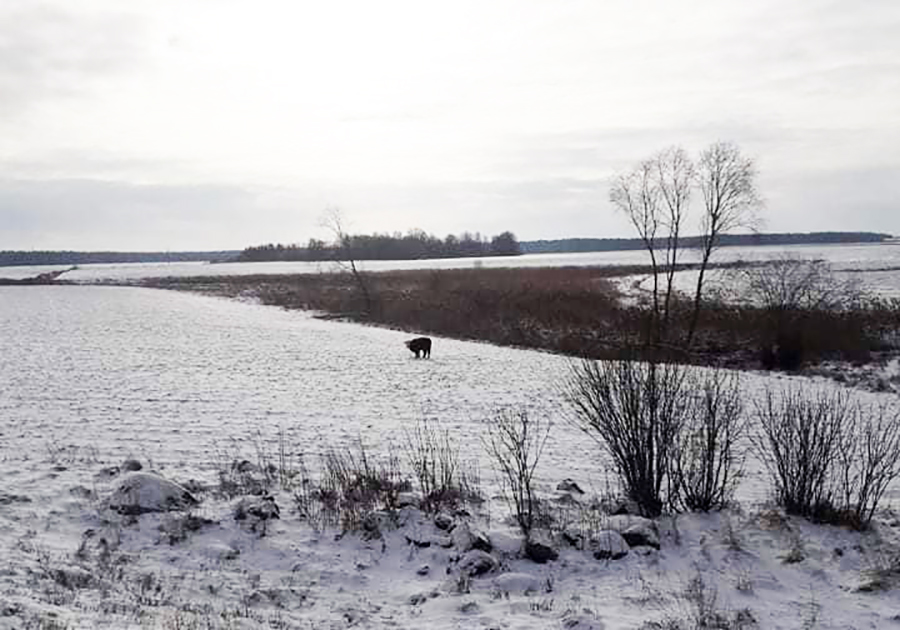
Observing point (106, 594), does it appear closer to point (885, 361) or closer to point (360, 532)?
point (360, 532)

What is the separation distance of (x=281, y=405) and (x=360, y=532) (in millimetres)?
9459

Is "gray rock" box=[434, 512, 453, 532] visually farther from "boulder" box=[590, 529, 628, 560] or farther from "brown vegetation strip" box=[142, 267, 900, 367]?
"brown vegetation strip" box=[142, 267, 900, 367]

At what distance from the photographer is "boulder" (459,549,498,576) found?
7.26 meters

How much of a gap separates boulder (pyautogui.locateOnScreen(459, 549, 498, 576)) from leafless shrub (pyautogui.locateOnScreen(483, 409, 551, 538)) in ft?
2.43

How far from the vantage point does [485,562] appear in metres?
7.30

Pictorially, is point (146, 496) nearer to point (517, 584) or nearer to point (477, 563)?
point (477, 563)

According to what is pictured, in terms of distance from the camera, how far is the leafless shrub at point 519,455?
8.49 metres

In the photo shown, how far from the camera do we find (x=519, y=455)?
8633 mm

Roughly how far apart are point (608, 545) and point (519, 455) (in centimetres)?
147

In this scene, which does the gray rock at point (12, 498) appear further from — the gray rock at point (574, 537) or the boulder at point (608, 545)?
the boulder at point (608, 545)

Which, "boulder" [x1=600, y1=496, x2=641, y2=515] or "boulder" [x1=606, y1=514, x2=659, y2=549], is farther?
"boulder" [x1=600, y1=496, x2=641, y2=515]

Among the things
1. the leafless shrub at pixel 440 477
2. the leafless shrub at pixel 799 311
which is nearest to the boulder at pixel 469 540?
the leafless shrub at pixel 440 477

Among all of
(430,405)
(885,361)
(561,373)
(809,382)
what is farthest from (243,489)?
(885,361)

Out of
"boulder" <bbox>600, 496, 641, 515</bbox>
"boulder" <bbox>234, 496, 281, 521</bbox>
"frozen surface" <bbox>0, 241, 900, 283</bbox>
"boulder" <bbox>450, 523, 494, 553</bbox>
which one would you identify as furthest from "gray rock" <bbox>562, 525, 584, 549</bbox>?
"frozen surface" <bbox>0, 241, 900, 283</bbox>
